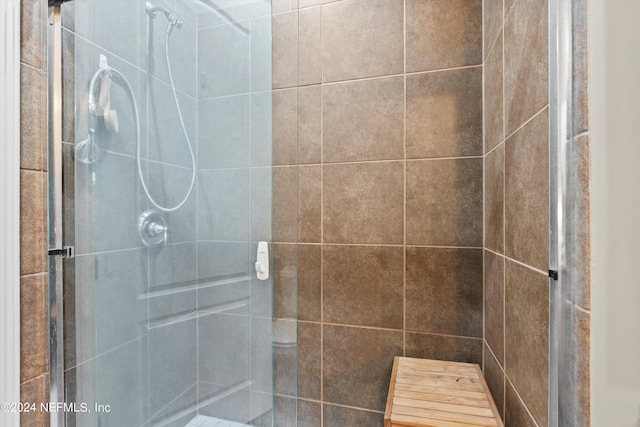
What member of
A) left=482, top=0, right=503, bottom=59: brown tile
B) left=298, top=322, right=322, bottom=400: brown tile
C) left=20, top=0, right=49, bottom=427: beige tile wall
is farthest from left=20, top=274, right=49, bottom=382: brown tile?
left=482, top=0, right=503, bottom=59: brown tile

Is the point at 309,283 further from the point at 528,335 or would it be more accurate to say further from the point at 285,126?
the point at 528,335

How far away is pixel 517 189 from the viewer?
828mm

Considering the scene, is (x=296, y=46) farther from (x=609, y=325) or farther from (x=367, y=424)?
(x=367, y=424)

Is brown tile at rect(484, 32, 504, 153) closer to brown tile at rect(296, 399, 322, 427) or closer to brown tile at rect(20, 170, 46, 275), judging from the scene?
brown tile at rect(296, 399, 322, 427)

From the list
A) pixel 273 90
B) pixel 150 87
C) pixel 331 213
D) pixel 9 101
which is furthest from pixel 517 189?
pixel 9 101

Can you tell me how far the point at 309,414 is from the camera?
1400 mm

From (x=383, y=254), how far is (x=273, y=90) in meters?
0.81

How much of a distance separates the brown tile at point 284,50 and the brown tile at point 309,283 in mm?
710

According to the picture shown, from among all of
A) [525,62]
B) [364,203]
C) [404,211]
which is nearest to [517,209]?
[525,62]

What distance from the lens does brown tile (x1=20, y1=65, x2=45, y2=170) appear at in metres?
0.94

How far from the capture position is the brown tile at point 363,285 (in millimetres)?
1321

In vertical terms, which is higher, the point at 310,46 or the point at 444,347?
→ the point at 310,46

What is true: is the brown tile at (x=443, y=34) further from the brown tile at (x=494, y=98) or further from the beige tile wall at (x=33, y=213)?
the beige tile wall at (x=33, y=213)

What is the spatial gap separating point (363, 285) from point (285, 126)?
73 cm
